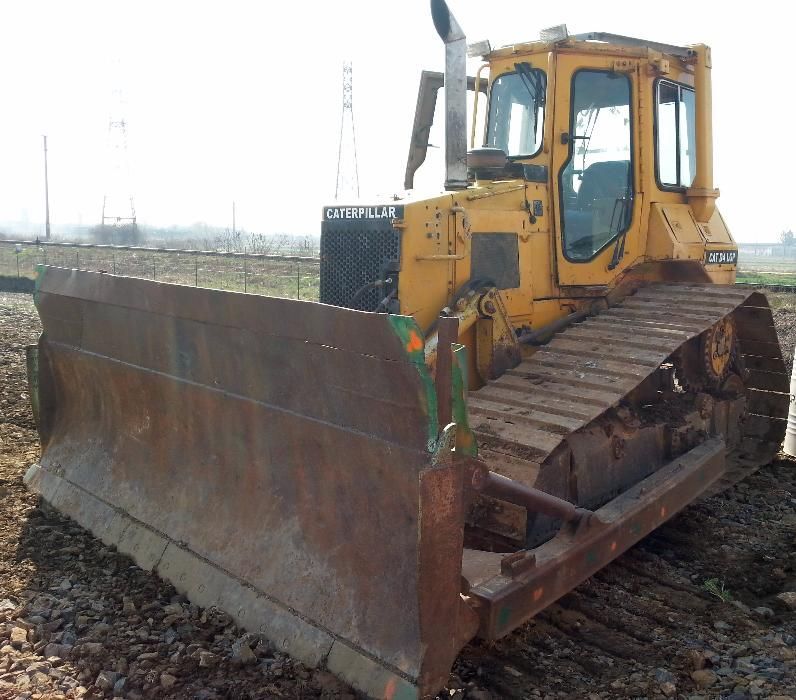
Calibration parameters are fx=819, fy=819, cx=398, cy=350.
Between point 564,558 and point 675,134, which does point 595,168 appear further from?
point 564,558

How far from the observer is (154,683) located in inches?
129

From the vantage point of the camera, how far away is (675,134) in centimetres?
638

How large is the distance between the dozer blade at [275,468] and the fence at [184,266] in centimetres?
1569

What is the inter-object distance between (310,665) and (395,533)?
65cm

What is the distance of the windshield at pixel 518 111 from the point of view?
230 inches

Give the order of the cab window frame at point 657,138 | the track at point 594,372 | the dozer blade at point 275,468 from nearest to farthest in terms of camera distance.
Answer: the dozer blade at point 275,468, the track at point 594,372, the cab window frame at point 657,138

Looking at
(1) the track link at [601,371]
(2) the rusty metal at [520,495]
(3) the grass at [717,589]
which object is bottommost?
(3) the grass at [717,589]

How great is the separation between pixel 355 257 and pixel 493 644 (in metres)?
2.62

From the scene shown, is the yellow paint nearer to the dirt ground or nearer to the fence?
the dirt ground

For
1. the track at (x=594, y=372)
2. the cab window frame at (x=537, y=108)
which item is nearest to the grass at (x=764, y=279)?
the track at (x=594, y=372)

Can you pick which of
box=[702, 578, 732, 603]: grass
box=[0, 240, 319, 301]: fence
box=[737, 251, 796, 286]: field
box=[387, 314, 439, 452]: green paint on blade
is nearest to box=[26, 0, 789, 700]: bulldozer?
box=[387, 314, 439, 452]: green paint on blade

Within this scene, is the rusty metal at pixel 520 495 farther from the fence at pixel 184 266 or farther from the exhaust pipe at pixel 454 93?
the fence at pixel 184 266

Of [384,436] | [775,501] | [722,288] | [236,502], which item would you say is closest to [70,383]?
[236,502]

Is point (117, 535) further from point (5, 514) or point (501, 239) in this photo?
point (501, 239)
